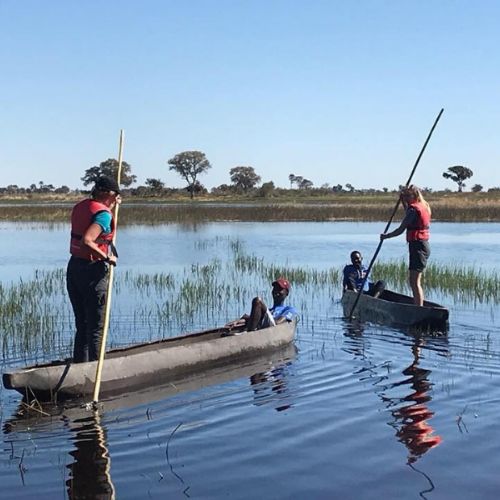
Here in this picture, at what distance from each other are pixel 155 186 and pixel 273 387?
3539 inches

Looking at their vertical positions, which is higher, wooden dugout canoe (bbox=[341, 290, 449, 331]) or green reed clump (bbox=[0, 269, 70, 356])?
wooden dugout canoe (bbox=[341, 290, 449, 331])

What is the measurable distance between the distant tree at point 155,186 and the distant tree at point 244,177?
22903 millimetres

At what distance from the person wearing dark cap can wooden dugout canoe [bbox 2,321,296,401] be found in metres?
0.16

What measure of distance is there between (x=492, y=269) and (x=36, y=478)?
59.2ft

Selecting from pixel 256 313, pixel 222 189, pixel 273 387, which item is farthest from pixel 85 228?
pixel 222 189

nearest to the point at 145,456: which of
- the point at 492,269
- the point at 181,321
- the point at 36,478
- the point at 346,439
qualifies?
the point at 36,478

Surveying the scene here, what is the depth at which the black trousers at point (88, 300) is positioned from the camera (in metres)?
8.38

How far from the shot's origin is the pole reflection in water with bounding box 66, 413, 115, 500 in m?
5.73

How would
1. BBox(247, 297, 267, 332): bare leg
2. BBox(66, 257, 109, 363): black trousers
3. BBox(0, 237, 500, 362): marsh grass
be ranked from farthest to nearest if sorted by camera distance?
BBox(0, 237, 500, 362): marsh grass, BBox(247, 297, 267, 332): bare leg, BBox(66, 257, 109, 363): black trousers

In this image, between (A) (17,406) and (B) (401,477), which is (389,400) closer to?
(B) (401,477)

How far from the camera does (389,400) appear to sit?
8195 millimetres

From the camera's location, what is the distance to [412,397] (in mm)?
8289

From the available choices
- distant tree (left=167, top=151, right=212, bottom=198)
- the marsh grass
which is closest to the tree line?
distant tree (left=167, top=151, right=212, bottom=198)

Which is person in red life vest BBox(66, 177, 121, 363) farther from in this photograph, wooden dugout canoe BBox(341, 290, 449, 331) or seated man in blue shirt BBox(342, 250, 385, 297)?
seated man in blue shirt BBox(342, 250, 385, 297)
